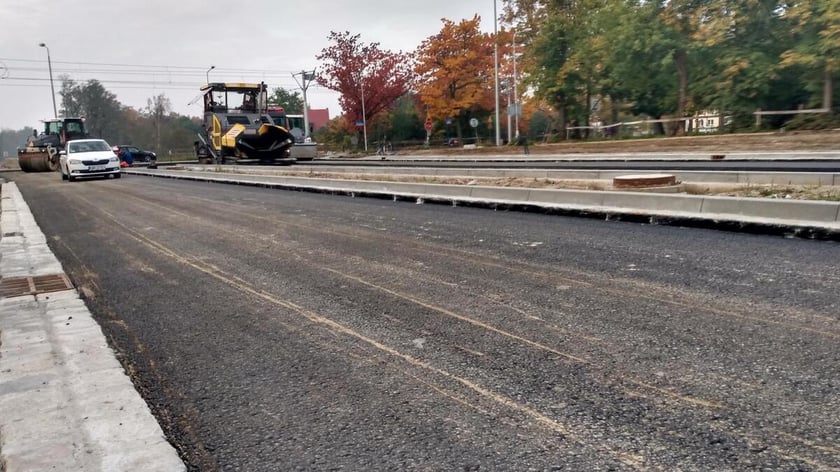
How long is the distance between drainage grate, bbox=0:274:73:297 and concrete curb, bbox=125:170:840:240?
22.8 ft

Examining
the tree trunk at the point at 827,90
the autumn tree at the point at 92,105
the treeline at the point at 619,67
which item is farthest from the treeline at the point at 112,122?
the tree trunk at the point at 827,90

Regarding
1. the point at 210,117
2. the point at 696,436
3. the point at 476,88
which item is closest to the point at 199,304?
the point at 696,436

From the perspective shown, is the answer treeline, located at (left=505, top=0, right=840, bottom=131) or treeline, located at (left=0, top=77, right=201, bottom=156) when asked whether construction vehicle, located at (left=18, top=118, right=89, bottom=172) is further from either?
treeline, located at (left=0, top=77, right=201, bottom=156)

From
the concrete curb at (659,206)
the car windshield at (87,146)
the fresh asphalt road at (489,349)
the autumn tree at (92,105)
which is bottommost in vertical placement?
the fresh asphalt road at (489,349)

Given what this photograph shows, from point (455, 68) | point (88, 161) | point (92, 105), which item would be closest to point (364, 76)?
point (455, 68)

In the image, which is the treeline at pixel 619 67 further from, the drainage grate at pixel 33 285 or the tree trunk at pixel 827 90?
the drainage grate at pixel 33 285

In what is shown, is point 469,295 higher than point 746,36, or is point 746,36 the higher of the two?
point 746,36

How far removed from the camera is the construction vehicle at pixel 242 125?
90.4 feet

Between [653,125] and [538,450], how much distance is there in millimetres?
40819

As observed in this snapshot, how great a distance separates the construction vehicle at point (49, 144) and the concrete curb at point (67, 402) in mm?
35603

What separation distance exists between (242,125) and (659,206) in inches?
872

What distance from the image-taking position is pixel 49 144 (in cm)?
3647

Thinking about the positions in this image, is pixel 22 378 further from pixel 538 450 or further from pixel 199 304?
pixel 538 450

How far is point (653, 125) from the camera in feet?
131
